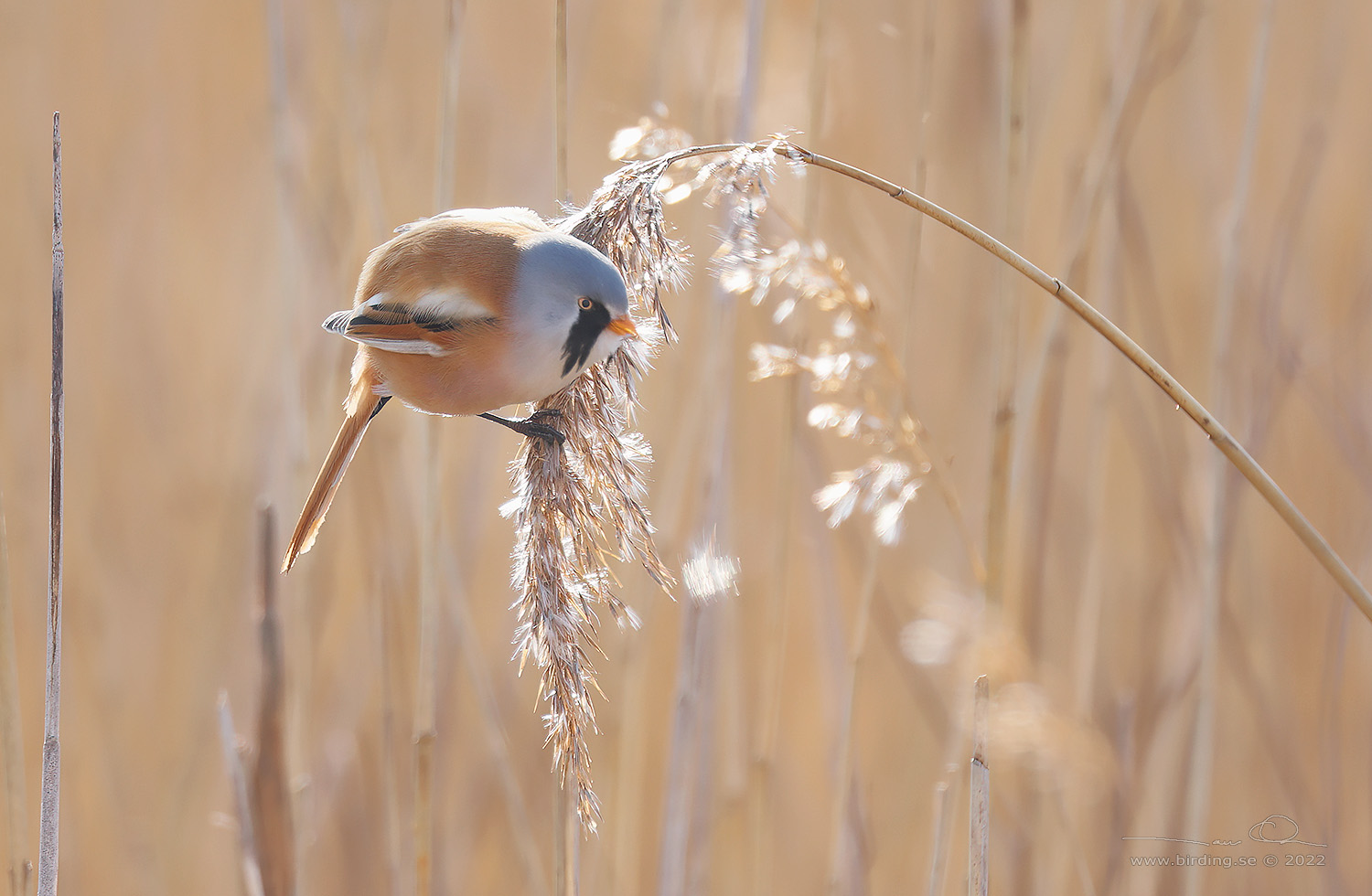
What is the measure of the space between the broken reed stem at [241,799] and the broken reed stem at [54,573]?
0.23m

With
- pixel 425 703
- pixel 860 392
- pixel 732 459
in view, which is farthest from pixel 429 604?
pixel 732 459

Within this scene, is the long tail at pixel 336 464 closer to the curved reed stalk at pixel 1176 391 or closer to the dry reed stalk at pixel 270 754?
the dry reed stalk at pixel 270 754

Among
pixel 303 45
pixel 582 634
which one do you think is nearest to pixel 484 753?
pixel 582 634

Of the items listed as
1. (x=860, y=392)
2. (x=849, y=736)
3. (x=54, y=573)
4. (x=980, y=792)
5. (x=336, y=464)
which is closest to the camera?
(x=54, y=573)

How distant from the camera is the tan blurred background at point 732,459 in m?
1.59

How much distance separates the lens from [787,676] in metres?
2.25

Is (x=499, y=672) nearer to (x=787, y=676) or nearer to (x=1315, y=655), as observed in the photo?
(x=787, y=676)

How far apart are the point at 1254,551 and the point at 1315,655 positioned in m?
0.21

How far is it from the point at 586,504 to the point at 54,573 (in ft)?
1.53

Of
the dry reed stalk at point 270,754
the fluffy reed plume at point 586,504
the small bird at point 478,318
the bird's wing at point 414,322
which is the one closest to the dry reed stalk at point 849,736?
the fluffy reed plume at point 586,504

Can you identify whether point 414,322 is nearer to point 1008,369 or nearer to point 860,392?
point 860,392

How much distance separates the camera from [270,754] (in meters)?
1.19

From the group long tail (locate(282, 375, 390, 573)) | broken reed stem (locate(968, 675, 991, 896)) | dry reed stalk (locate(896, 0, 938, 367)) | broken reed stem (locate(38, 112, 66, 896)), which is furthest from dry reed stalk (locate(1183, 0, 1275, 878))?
broken reed stem (locate(38, 112, 66, 896))
